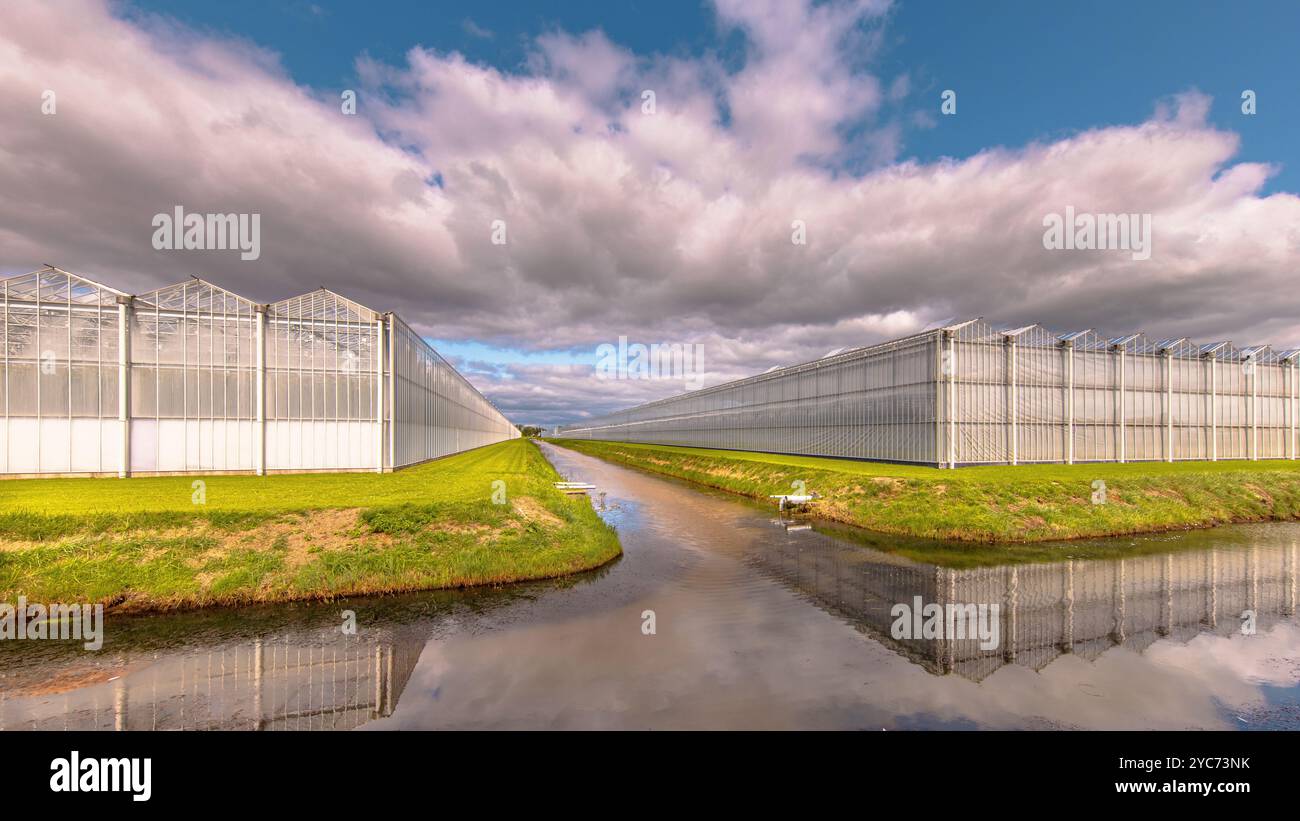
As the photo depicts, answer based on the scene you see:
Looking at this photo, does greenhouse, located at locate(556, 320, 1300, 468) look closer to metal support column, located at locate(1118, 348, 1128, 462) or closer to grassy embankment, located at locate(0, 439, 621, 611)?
metal support column, located at locate(1118, 348, 1128, 462)

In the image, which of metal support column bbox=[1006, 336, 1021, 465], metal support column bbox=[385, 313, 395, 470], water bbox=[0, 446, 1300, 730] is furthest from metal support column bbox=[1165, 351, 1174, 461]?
metal support column bbox=[385, 313, 395, 470]

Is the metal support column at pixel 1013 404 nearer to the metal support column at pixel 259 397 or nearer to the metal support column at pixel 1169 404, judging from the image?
the metal support column at pixel 1169 404

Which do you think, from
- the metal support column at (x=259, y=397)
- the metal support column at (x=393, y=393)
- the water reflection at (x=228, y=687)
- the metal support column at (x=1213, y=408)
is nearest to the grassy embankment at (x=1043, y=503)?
the metal support column at (x=1213, y=408)

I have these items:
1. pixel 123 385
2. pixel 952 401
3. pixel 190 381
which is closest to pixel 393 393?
pixel 190 381

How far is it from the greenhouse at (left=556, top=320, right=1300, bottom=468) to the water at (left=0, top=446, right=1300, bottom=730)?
2315 centimetres

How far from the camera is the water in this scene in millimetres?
8758

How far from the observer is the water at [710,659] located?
876 centimetres

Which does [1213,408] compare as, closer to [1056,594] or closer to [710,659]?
[1056,594]

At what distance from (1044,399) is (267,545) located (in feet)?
177

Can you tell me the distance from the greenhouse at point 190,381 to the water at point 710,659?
21.9 meters
